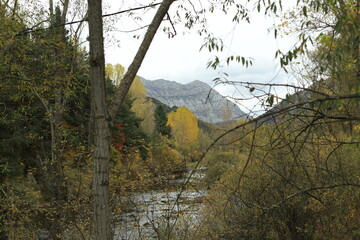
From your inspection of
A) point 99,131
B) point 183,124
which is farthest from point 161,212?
point 183,124

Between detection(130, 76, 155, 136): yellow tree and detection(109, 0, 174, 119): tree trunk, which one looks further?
detection(130, 76, 155, 136): yellow tree

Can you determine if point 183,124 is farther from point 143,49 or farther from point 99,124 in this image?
point 99,124

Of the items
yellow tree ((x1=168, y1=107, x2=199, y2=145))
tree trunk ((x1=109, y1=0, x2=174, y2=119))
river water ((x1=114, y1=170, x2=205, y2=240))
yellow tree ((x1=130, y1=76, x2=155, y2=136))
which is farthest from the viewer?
yellow tree ((x1=168, y1=107, x2=199, y2=145))

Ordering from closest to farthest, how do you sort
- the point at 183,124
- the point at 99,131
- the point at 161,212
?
the point at 99,131 → the point at 161,212 → the point at 183,124

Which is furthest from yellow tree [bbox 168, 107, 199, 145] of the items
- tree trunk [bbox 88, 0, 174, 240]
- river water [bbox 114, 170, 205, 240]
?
tree trunk [bbox 88, 0, 174, 240]

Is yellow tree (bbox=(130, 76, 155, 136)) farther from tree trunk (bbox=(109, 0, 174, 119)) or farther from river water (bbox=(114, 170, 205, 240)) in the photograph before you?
tree trunk (bbox=(109, 0, 174, 119))

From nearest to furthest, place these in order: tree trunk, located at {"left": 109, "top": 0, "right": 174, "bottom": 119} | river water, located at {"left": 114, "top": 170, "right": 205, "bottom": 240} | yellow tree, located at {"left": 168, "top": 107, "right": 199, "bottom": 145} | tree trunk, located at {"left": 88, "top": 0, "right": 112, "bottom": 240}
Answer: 1. tree trunk, located at {"left": 88, "top": 0, "right": 112, "bottom": 240}
2. tree trunk, located at {"left": 109, "top": 0, "right": 174, "bottom": 119}
3. river water, located at {"left": 114, "top": 170, "right": 205, "bottom": 240}
4. yellow tree, located at {"left": 168, "top": 107, "right": 199, "bottom": 145}

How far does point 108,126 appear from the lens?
2756 mm

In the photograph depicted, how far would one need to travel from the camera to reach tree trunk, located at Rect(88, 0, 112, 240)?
265 centimetres

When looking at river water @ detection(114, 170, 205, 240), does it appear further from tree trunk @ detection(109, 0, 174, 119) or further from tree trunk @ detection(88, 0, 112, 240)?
tree trunk @ detection(109, 0, 174, 119)

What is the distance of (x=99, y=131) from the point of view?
8.91 ft

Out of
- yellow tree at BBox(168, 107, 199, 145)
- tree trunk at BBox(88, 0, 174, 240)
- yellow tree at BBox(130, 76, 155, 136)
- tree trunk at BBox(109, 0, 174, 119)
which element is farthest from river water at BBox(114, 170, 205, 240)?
yellow tree at BBox(168, 107, 199, 145)

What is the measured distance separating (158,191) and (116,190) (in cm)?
98

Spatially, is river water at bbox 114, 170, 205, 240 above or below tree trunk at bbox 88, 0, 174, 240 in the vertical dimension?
below
